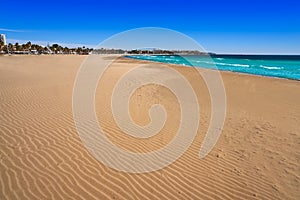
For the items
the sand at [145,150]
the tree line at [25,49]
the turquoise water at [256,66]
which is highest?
the tree line at [25,49]

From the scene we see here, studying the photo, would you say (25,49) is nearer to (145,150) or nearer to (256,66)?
(256,66)

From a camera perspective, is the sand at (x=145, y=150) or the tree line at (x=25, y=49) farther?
the tree line at (x=25, y=49)

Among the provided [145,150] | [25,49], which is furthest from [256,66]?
[25,49]

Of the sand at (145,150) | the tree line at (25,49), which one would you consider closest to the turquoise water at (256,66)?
the sand at (145,150)

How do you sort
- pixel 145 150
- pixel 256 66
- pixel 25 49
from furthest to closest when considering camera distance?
pixel 25 49 < pixel 256 66 < pixel 145 150

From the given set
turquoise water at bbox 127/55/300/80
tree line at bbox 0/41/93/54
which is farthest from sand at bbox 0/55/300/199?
tree line at bbox 0/41/93/54

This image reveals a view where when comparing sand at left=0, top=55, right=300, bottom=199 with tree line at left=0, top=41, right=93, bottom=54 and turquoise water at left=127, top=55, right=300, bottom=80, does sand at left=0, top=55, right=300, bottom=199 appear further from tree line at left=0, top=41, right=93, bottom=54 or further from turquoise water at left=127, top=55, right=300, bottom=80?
tree line at left=0, top=41, right=93, bottom=54

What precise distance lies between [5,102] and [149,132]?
22.1 ft

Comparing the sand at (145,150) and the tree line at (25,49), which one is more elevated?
the tree line at (25,49)

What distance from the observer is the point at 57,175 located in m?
4.25

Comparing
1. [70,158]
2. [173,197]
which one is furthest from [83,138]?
[173,197]

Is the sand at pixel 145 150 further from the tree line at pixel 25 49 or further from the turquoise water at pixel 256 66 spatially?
the tree line at pixel 25 49

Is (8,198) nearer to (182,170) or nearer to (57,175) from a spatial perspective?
(57,175)

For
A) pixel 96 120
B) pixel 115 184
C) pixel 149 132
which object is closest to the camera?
pixel 115 184
